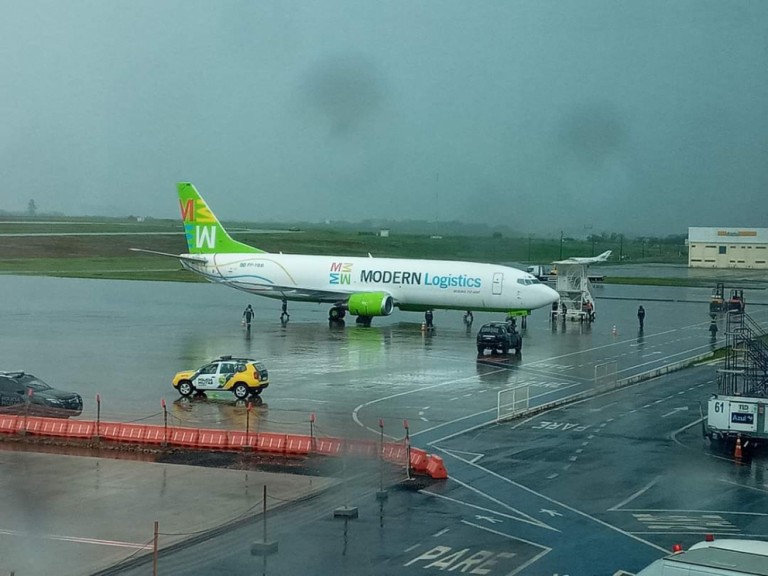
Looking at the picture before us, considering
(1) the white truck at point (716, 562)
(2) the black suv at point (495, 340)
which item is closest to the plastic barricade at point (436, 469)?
(1) the white truck at point (716, 562)

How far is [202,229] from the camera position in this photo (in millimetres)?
77062

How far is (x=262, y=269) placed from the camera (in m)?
72.6

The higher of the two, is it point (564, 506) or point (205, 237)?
point (205, 237)

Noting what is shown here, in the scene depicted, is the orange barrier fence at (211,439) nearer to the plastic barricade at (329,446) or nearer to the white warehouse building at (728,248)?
the plastic barricade at (329,446)

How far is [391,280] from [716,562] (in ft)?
182

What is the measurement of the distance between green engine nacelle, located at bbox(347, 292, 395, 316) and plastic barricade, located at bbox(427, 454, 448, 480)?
40.7 meters

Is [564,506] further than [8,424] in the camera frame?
No

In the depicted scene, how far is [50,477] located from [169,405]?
11307 mm

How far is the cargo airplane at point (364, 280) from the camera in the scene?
6594cm

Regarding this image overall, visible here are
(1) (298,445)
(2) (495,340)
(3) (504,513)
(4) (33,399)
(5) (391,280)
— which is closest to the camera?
(3) (504,513)

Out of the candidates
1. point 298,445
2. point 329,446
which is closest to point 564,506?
point 329,446

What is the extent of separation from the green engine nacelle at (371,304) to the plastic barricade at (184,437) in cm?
3699

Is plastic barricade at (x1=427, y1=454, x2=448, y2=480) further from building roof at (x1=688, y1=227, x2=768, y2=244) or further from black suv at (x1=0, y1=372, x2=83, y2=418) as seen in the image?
building roof at (x1=688, y1=227, x2=768, y2=244)

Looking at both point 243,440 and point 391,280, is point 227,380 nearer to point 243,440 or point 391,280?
point 243,440
